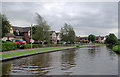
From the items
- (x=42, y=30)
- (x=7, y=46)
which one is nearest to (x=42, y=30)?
(x=42, y=30)

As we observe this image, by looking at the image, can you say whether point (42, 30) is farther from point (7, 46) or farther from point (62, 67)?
point (62, 67)

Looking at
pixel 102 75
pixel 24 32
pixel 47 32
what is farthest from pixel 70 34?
pixel 102 75

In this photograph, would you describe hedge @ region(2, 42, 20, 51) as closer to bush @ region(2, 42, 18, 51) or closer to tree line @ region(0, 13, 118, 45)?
bush @ region(2, 42, 18, 51)

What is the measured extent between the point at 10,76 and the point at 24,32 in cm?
6390

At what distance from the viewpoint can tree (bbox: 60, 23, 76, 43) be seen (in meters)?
59.7

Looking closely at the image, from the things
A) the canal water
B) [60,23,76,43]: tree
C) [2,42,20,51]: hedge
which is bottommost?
the canal water

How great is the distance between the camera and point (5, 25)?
104ft

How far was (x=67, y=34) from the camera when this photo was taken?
60.4m

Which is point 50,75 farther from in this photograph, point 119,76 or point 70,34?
point 70,34

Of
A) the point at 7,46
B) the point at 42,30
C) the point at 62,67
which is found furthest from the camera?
the point at 42,30

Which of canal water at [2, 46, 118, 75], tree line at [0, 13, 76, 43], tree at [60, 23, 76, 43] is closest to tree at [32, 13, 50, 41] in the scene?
tree line at [0, 13, 76, 43]

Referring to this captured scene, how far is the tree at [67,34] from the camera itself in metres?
59.7

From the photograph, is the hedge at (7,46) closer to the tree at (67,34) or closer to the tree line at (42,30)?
the tree line at (42,30)

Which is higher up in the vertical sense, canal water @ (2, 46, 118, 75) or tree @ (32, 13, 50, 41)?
tree @ (32, 13, 50, 41)
